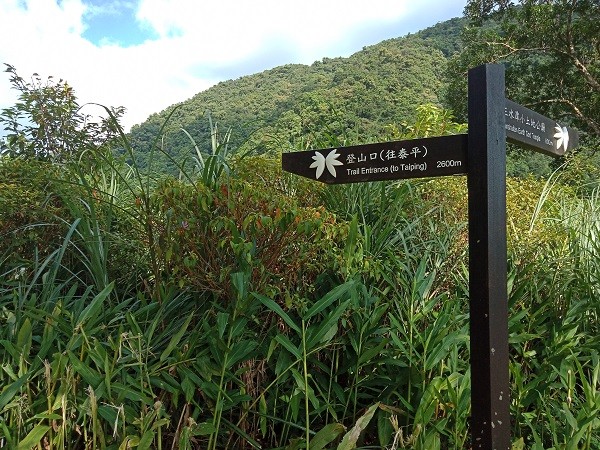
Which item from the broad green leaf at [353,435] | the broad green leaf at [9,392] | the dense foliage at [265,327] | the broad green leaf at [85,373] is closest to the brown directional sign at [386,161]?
the dense foliage at [265,327]

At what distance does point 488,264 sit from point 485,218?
16 centimetres

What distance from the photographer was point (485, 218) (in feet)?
6.71

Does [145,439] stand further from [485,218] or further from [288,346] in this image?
[485,218]

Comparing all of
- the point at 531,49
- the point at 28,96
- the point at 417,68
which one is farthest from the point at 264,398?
the point at 417,68

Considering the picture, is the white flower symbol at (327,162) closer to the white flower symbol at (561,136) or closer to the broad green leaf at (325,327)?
the broad green leaf at (325,327)

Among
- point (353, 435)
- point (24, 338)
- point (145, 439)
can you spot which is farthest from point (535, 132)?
point (24, 338)

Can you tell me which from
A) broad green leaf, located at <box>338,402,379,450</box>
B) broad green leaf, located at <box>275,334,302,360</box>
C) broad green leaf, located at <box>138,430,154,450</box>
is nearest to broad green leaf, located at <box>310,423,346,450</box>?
broad green leaf, located at <box>338,402,379,450</box>

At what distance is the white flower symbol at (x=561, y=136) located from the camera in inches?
104

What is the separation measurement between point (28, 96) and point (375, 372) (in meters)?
3.49

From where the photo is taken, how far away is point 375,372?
2484mm

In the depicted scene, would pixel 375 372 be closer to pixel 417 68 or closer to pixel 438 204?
pixel 438 204

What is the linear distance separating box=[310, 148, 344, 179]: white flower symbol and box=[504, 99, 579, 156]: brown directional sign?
0.67m

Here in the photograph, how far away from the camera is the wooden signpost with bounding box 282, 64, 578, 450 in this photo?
6.61 ft

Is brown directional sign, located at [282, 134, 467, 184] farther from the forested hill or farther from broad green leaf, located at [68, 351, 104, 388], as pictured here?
broad green leaf, located at [68, 351, 104, 388]
